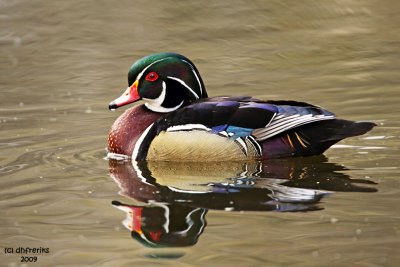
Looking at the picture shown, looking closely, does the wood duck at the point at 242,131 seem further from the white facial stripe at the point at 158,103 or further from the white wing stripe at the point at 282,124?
the white facial stripe at the point at 158,103

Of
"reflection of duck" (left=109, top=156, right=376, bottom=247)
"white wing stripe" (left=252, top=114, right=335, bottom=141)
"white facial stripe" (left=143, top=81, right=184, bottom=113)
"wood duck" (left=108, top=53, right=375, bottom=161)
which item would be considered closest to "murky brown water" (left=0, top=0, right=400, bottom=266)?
"reflection of duck" (left=109, top=156, right=376, bottom=247)

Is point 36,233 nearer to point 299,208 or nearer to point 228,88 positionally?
point 299,208

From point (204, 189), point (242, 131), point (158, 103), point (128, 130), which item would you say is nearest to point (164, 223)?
point (204, 189)

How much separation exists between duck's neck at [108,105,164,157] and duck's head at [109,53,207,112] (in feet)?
0.42

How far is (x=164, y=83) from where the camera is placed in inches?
369

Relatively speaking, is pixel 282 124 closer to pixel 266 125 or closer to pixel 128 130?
pixel 266 125

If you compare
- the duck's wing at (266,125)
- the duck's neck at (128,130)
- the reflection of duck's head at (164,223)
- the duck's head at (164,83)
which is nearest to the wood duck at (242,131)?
the duck's wing at (266,125)

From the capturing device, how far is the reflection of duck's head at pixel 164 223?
21.7ft

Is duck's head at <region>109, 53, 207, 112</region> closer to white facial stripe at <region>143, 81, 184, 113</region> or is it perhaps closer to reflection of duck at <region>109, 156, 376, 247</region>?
white facial stripe at <region>143, 81, 184, 113</region>

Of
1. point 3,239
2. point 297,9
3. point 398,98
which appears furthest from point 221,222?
point 297,9

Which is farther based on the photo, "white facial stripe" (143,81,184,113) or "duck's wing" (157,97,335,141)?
"white facial stripe" (143,81,184,113)

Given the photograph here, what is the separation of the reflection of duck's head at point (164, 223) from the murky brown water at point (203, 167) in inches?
1.0

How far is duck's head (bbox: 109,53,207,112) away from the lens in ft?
30.5

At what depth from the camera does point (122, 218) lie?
7195mm
